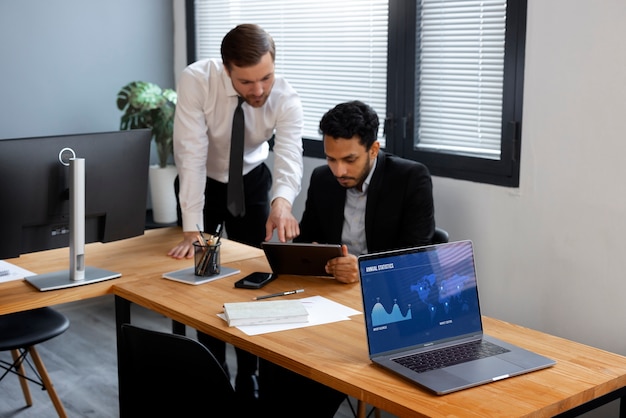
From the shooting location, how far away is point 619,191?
296 cm

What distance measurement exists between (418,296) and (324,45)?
2416mm

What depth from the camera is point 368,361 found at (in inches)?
82.0

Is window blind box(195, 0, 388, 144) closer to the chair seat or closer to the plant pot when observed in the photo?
the plant pot

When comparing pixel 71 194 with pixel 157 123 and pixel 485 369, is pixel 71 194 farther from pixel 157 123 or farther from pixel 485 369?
pixel 157 123

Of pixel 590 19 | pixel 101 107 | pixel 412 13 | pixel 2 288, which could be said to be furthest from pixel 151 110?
pixel 590 19

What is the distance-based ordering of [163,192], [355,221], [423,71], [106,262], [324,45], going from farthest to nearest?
1. [163,192]
2. [324,45]
3. [423,71]
4. [355,221]
5. [106,262]

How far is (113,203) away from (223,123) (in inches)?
28.5

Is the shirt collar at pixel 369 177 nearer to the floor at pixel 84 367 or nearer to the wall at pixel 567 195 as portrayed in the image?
the wall at pixel 567 195

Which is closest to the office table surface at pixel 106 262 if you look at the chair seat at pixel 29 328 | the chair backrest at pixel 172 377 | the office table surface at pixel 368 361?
the office table surface at pixel 368 361

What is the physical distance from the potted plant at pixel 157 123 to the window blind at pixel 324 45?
59 centimetres

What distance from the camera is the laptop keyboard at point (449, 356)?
202 cm

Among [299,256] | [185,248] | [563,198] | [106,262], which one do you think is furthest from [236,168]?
[563,198]

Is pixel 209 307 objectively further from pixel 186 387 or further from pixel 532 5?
pixel 532 5

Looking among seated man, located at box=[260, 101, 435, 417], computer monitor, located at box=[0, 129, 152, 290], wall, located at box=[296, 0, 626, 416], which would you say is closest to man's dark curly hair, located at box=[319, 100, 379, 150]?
seated man, located at box=[260, 101, 435, 417]
